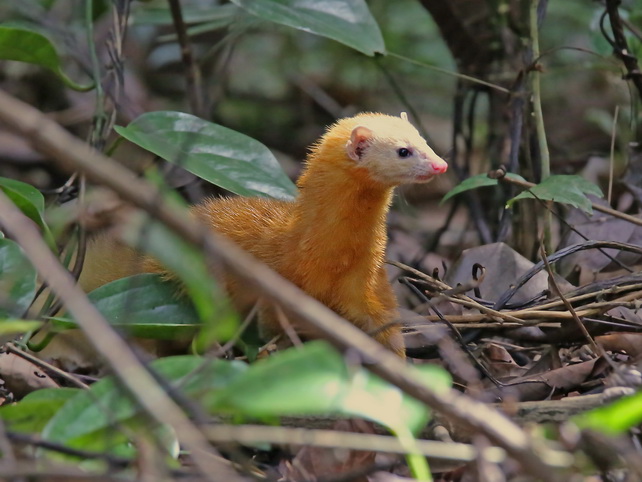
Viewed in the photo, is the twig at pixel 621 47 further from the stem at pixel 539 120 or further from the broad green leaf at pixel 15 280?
the broad green leaf at pixel 15 280

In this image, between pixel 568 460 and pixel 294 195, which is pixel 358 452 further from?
pixel 294 195

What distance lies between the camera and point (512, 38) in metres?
4.41

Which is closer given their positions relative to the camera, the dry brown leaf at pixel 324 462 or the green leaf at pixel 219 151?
the dry brown leaf at pixel 324 462

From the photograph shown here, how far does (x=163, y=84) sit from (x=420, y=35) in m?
2.03

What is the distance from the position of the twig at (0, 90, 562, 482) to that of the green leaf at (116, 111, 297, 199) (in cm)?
164

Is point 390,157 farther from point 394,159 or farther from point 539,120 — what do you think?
point 539,120

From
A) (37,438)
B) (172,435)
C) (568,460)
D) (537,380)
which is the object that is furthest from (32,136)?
(537,380)

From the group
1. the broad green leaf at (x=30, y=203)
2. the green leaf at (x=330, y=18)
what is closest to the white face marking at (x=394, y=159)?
the green leaf at (x=330, y=18)

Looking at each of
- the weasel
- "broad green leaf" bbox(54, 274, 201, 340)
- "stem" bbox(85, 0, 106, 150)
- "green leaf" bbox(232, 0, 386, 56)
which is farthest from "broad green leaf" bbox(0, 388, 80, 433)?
"green leaf" bbox(232, 0, 386, 56)

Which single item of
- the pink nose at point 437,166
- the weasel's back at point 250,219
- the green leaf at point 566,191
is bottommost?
the weasel's back at point 250,219

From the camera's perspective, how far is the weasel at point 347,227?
294 cm

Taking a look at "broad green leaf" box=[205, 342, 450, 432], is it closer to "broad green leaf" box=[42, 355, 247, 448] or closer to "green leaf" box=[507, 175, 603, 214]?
"broad green leaf" box=[42, 355, 247, 448]

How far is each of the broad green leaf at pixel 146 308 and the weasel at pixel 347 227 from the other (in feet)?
0.59

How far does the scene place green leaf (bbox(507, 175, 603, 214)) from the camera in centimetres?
280
